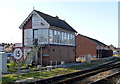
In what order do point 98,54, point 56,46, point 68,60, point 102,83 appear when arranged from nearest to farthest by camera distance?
point 102,83, point 56,46, point 68,60, point 98,54

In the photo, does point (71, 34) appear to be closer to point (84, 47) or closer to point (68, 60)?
point (68, 60)

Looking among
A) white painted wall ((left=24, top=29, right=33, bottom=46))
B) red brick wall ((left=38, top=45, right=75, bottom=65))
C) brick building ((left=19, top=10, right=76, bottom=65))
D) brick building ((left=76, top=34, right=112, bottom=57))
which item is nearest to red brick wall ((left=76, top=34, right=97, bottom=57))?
brick building ((left=76, top=34, right=112, bottom=57))

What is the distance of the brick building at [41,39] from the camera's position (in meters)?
25.8

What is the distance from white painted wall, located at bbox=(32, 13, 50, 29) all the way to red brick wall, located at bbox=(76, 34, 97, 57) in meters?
27.6

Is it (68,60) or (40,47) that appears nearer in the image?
(40,47)

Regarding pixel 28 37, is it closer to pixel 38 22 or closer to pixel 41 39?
pixel 41 39

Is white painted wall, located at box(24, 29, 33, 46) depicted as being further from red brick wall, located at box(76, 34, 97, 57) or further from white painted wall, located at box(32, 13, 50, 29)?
red brick wall, located at box(76, 34, 97, 57)

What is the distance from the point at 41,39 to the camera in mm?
26469

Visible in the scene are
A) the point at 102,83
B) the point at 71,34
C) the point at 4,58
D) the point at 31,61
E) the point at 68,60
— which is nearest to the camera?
the point at 102,83

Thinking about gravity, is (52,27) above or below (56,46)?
above

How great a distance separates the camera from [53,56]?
26.7 metres

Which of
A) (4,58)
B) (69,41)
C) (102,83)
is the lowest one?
(102,83)

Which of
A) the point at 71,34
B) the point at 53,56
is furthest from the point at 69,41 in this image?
the point at 53,56

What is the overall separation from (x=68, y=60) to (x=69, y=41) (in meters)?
3.45
